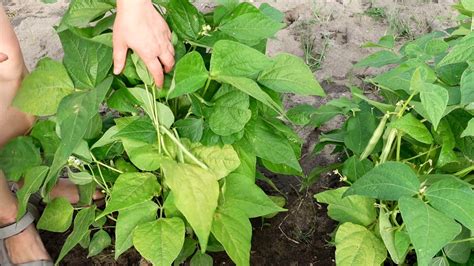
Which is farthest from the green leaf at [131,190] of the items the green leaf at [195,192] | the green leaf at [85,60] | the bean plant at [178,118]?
the green leaf at [85,60]

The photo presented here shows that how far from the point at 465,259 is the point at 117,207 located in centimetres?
70

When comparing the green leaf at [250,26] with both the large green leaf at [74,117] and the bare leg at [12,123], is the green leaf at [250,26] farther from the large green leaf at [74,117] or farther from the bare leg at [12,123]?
the bare leg at [12,123]

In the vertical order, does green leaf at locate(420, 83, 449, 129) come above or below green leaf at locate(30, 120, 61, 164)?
above

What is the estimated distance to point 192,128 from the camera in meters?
1.22

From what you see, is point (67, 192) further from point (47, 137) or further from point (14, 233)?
point (47, 137)

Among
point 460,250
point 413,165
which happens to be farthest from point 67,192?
point 460,250

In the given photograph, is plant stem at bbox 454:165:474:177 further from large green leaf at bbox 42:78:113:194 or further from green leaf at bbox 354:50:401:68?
large green leaf at bbox 42:78:113:194

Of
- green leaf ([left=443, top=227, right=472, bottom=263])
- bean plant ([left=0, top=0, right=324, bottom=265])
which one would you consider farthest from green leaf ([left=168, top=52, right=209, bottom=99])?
green leaf ([left=443, top=227, right=472, bottom=263])

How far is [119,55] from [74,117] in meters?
0.15

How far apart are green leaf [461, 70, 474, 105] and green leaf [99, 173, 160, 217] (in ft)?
2.07

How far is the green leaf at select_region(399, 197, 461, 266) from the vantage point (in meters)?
1.00

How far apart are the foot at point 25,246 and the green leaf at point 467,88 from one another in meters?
1.14

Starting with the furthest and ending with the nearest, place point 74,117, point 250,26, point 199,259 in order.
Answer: point 199,259 < point 250,26 < point 74,117

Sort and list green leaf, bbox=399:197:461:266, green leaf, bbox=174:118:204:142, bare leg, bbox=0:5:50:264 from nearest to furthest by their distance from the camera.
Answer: green leaf, bbox=399:197:461:266
green leaf, bbox=174:118:204:142
bare leg, bbox=0:5:50:264
